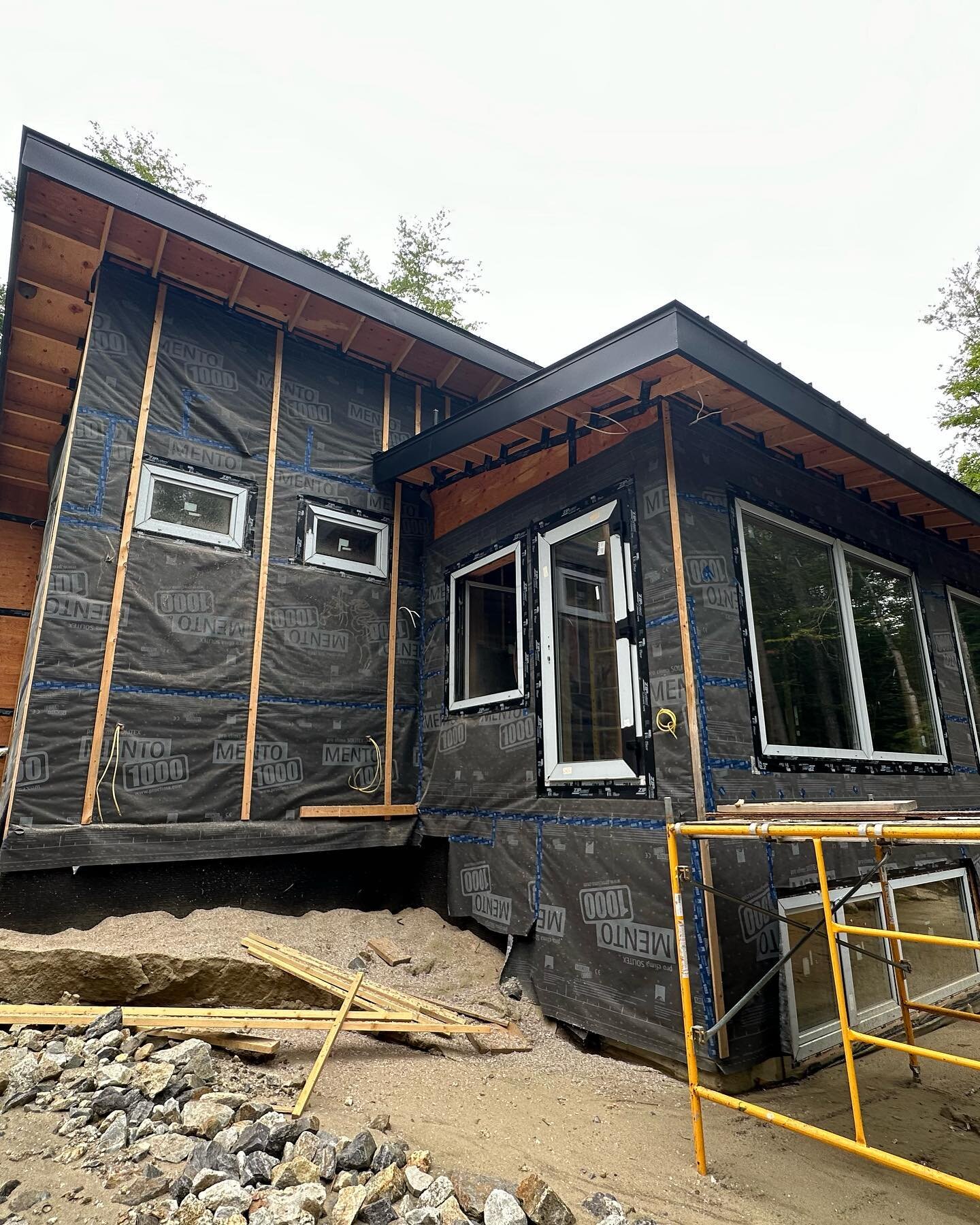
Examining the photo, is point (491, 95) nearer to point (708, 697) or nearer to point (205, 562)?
point (205, 562)

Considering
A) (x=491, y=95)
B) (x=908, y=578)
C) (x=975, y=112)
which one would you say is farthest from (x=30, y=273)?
(x=491, y=95)

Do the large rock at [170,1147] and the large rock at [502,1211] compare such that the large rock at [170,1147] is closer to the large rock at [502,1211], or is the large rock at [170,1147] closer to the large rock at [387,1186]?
the large rock at [387,1186]

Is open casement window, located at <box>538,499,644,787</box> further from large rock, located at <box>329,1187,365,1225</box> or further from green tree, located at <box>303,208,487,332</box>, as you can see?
green tree, located at <box>303,208,487,332</box>

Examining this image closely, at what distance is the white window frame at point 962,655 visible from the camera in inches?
234

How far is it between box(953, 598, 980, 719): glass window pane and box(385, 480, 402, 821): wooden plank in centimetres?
535

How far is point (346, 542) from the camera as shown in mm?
5770

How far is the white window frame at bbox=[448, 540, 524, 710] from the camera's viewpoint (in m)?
4.70

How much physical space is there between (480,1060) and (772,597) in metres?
3.21

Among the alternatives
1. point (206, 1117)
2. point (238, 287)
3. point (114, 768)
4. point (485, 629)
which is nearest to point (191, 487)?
point (238, 287)

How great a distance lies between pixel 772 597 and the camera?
4.17 metres

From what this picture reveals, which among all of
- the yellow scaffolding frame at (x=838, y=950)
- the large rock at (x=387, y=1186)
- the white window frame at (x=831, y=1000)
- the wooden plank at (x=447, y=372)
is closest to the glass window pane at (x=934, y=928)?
the white window frame at (x=831, y=1000)

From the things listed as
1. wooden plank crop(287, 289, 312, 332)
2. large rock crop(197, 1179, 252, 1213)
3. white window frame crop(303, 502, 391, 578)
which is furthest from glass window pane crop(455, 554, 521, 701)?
large rock crop(197, 1179, 252, 1213)

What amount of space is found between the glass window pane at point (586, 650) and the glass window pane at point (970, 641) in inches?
167

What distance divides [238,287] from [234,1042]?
17.4ft
